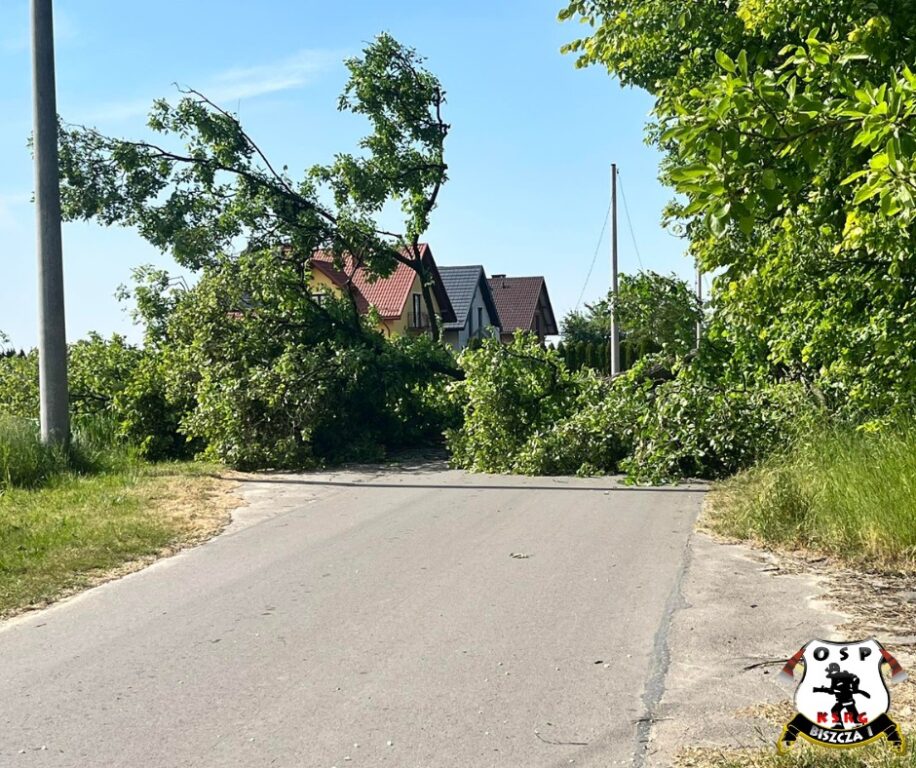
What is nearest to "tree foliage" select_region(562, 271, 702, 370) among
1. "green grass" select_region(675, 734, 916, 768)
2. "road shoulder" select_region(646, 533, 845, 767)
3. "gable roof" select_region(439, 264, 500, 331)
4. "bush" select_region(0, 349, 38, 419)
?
"road shoulder" select_region(646, 533, 845, 767)

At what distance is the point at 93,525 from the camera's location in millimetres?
9688

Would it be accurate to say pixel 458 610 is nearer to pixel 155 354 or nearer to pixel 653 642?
pixel 653 642

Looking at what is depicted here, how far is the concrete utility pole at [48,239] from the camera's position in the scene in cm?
1335

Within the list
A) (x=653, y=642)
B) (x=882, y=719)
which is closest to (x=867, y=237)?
(x=653, y=642)

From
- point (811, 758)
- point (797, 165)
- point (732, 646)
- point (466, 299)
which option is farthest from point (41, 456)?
point (466, 299)

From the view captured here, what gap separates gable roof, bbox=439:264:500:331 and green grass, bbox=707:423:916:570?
4122 centimetres

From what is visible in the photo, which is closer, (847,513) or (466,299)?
(847,513)

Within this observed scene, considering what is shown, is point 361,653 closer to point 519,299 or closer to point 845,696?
point 845,696

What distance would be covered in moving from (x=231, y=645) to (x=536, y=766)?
2506 mm

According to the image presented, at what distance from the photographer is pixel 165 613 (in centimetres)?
683

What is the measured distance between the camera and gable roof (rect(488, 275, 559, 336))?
207 ft

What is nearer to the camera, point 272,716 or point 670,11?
point 272,716

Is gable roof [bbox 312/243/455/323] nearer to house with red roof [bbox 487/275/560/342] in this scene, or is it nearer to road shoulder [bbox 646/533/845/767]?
house with red roof [bbox 487/275/560/342]

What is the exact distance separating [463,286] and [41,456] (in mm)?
41303
